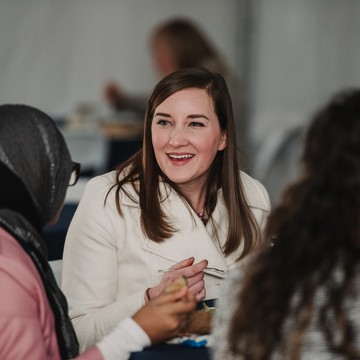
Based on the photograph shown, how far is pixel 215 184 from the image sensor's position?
3.12 m

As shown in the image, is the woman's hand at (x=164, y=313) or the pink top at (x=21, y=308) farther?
the woman's hand at (x=164, y=313)

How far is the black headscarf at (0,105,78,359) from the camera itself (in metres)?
2.19

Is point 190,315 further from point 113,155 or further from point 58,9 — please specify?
point 58,9

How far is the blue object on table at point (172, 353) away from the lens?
2252 millimetres

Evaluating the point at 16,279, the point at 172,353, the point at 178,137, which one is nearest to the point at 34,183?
the point at 16,279

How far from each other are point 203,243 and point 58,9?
6.38m

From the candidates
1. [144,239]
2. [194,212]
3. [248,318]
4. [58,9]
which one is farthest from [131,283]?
[58,9]

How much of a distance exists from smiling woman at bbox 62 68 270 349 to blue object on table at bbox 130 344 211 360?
0.37 meters

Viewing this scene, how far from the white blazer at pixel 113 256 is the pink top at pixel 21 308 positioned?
0.56m

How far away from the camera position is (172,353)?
2.30 metres

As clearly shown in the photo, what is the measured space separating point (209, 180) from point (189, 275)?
59cm

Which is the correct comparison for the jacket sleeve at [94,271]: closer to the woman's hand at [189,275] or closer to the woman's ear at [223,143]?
the woman's hand at [189,275]

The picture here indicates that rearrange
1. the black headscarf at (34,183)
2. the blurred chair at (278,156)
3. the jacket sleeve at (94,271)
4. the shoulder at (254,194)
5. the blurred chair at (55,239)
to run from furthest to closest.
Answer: the blurred chair at (278,156) < the blurred chair at (55,239) < the shoulder at (254,194) < the jacket sleeve at (94,271) < the black headscarf at (34,183)

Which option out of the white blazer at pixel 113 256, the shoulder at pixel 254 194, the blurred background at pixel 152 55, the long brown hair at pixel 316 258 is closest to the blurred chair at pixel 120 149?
the blurred background at pixel 152 55
